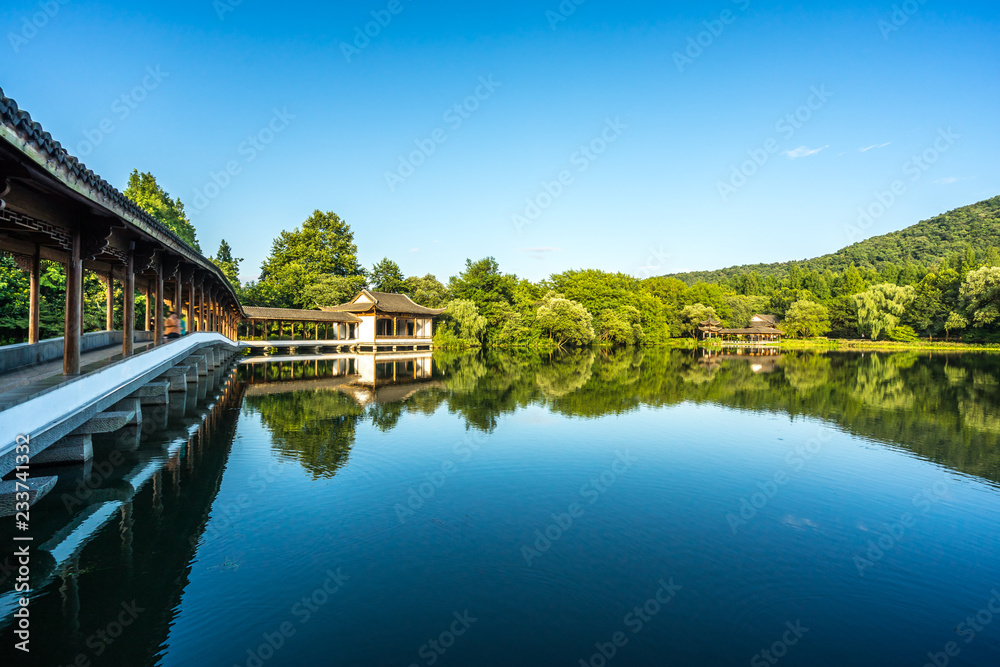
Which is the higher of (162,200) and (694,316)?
(162,200)

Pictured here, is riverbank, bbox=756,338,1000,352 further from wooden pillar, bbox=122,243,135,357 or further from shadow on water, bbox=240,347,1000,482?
wooden pillar, bbox=122,243,135,357

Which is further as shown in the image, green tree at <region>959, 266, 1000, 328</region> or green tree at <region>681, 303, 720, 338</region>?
green tree at <region>681, 303, 720, 338</region>

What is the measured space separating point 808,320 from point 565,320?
31.6m

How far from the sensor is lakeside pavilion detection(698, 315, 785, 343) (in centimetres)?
5547

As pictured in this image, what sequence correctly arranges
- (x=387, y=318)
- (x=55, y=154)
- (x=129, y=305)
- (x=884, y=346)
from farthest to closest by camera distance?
(x=884, y=346) < (x=387, y=318) < (x=129, y=305) < (x=55, y=154)

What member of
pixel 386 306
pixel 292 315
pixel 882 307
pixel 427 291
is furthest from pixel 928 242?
pixel 292 315

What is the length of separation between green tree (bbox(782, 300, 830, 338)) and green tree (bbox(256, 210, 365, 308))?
45.6 metres

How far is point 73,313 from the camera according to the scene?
624cm

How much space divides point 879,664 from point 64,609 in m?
5.58

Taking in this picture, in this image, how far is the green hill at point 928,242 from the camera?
249 ft

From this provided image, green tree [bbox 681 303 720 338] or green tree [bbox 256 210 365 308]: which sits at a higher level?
green tree [bbox 256 210 365 308]

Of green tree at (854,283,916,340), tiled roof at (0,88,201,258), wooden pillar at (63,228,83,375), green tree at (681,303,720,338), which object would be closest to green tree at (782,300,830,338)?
green tree at (854,283,916,340)

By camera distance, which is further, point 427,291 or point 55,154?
point 427,291

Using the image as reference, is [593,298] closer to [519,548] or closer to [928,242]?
[519,548]
